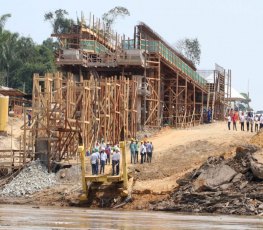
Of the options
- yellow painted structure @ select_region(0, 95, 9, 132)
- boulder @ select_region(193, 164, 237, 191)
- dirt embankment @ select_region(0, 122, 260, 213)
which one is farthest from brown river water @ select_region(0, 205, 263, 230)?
yellow painted structure @ select_region(0, 95, 9, 132)

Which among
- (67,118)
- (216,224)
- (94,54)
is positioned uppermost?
(94,54)

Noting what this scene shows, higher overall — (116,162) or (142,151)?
(142,151)

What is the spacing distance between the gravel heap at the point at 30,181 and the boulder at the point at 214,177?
316 inches

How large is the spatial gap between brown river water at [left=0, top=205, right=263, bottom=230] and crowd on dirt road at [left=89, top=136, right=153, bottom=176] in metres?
5.80

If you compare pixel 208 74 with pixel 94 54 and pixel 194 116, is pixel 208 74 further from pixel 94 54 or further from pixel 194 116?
pixel 94 54

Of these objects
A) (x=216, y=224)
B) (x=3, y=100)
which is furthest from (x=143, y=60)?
(x=216, y=224)

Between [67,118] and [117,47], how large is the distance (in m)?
19.2

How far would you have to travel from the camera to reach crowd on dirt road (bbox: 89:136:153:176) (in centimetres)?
4409

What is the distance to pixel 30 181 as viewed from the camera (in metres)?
45.6

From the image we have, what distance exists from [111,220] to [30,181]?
14.5 meters

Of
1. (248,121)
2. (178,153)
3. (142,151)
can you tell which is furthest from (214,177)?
(248,121)

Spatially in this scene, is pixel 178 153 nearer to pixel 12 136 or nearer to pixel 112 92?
pixel 112 92

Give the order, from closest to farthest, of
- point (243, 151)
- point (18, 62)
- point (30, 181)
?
point (243, 151) → point (30, 181) → point (18, 62)

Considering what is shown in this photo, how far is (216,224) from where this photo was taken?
3106 cm
